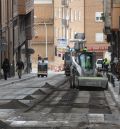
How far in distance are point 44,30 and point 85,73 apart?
66593mm

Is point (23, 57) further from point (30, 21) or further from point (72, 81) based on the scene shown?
point (72, 81)

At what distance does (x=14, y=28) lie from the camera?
63.7 m

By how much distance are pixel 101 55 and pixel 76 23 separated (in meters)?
7.12

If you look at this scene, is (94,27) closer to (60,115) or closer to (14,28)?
(14,28)

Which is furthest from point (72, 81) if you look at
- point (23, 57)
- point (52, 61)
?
point (52, 61)

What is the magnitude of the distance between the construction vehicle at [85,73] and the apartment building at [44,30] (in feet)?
211

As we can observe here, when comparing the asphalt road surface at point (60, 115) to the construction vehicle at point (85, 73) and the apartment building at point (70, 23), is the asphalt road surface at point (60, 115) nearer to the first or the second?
the construction vehicle at point (85, 73)

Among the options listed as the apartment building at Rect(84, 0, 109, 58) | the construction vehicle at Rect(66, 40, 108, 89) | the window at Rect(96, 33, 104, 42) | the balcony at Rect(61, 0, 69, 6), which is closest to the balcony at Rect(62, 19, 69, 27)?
the balcony at Rect(61, 0, 69, 6)

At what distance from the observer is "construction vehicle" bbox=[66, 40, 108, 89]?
112ft

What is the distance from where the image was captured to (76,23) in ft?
355

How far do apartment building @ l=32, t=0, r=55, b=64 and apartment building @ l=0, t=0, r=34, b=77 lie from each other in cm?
2249

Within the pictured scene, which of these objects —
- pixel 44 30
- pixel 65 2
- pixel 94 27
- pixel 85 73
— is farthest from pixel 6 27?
pixel 94 27

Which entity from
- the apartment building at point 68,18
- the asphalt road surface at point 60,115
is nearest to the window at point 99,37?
the apartment building at point 68,18

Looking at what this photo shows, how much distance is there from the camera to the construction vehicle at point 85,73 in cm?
3425
